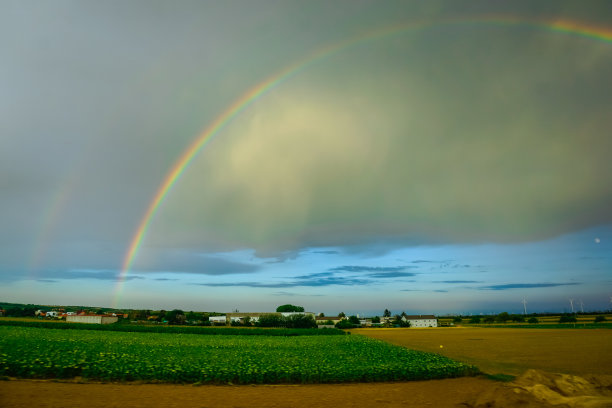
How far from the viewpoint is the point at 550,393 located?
Answer: 48.0ft

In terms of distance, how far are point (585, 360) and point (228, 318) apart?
13224 cm

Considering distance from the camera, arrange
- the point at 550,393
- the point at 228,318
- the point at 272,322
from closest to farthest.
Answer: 1. the point at 550,393
2. the point at 272,322
3. the point at 228,318

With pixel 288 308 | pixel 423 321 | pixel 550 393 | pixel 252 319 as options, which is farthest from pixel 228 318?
pixel 550 393

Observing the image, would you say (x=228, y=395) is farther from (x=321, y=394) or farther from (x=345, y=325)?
(x=345, y=325)

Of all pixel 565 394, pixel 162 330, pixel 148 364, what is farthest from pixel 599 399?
pixel 162 330

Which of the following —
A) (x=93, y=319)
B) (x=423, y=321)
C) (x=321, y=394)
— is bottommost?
(x=423, y=321)

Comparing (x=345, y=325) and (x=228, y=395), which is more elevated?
(x=228, y=395)

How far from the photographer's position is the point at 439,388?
65.7ft

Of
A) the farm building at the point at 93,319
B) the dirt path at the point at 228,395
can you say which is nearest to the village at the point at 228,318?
the farm building at the point at 93,319

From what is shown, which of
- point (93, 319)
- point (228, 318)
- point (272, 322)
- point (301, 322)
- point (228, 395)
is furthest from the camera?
point (228, 318)

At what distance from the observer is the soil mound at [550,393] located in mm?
13375

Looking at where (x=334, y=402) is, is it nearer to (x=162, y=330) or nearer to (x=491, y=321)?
(x=162, y=330)

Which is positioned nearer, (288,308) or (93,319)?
(93,319)

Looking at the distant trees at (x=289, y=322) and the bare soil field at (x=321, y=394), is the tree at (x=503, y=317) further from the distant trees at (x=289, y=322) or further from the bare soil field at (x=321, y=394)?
the bare soil field at (x=321, y=394)
